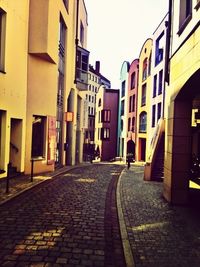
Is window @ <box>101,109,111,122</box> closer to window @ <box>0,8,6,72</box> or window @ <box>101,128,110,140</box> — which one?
window @ <box>101,128,110,140</box>

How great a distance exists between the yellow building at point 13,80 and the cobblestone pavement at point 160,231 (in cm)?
581

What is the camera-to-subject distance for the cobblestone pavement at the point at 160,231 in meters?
5.70

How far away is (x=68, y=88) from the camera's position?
23.9m

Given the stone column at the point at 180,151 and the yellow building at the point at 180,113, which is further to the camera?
the stone column at the point at 180,151

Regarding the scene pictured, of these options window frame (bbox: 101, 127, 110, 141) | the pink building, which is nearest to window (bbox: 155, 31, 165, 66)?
the pink building

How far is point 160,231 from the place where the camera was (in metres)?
7.32

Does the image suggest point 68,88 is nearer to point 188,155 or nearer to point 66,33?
point 66,33

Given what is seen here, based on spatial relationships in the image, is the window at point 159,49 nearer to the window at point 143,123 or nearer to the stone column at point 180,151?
the window at point 143,123

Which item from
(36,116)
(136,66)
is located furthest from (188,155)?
(136,66)

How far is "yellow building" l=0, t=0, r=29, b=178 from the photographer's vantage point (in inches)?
523

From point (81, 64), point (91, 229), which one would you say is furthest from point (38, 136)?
point (81, 64)

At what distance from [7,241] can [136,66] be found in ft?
124

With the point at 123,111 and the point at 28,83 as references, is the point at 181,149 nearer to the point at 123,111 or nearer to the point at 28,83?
the point at 28,83

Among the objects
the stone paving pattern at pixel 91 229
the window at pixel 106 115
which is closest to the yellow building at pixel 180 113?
the stone paving pattern at pixel 91 229
